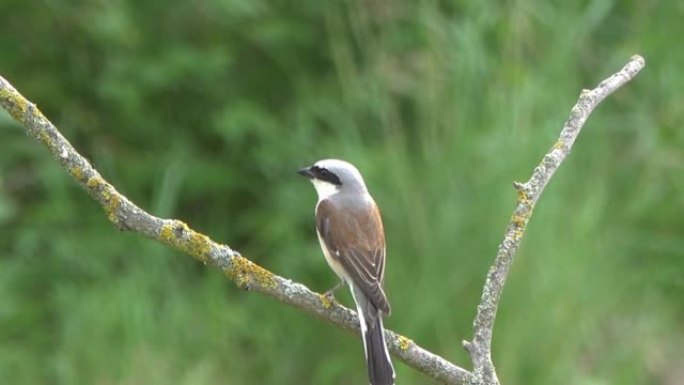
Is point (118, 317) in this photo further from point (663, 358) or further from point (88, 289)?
point (663, 358)

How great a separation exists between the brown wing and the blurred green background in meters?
1.93

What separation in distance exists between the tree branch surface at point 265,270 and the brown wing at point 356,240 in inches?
30.7

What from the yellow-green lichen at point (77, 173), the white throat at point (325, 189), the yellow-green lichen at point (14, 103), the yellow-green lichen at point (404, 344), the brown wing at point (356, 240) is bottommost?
the yellow-green lichen at point (404, 344)

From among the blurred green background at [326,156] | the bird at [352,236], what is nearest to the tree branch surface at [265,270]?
the bird at [352,236]

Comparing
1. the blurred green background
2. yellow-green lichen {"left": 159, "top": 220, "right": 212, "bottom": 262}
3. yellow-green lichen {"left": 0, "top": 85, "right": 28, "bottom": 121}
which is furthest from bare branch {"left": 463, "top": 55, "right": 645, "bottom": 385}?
the blurred green background

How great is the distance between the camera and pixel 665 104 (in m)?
7.24

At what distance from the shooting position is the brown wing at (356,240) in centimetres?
371

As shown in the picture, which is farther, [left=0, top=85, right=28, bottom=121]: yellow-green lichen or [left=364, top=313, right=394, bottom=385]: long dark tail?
[left=364, top=313, right=394, bottom=385]: long dark tail

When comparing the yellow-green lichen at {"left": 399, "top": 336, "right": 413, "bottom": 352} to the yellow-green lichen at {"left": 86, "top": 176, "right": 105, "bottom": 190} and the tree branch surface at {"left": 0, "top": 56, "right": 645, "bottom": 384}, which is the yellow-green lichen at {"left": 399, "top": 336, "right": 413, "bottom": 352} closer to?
the tree branch surface at {"left": 0, "top": 56, "right": 645, "bottom": 384}

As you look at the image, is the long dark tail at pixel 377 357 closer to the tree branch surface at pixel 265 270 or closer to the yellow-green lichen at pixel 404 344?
the yellow-green lichen at pixel 404 344

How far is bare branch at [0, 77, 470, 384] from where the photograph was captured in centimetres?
258

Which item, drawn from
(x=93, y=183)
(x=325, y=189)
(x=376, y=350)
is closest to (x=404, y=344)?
(x=376, y=350)

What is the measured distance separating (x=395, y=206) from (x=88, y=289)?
1.61 meters

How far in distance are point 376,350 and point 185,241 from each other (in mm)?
668
